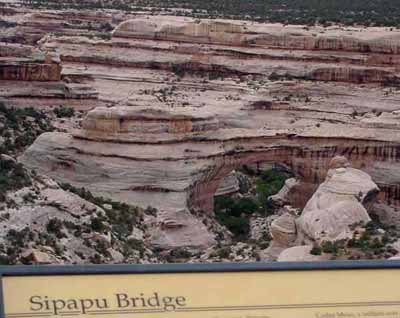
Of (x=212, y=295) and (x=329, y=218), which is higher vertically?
(x=212, y=295)

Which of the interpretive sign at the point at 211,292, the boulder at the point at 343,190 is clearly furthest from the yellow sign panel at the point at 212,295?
the boulder at the point at 343,190

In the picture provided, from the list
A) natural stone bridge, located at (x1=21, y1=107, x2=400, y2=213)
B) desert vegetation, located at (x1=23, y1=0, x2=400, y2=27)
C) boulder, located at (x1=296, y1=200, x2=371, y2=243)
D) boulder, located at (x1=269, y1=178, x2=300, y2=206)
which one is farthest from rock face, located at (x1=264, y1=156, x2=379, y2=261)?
desert vegetation, located at (x1=23, y1=0, x2=400, y2=27)

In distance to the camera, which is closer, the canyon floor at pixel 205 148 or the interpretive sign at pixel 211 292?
the interpretive sign at pixel 211 292

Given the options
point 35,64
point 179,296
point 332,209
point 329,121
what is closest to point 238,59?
point 329,121

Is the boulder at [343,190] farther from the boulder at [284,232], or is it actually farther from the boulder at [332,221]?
the boulder at [332,221]

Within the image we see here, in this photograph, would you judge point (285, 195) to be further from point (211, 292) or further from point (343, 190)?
point (211, 292)

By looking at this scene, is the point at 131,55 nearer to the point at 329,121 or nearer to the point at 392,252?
the point at 329,121

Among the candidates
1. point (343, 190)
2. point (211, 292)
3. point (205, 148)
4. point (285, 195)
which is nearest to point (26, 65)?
point (205, 148)
